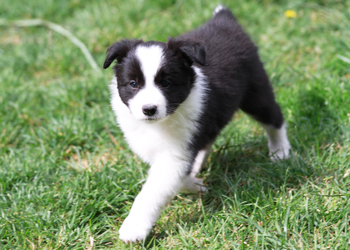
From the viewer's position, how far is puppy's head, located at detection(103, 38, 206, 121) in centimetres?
286

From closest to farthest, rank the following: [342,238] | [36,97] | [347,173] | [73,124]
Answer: [342,238], [347,173], [73,124], [36,97]

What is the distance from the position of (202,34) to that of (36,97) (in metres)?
2.46

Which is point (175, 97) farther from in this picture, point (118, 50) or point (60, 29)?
point (60, 29)

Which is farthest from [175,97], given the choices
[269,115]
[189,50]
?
[269,115]

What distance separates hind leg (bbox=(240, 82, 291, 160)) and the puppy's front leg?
1.01m

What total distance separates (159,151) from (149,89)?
1.85 feet

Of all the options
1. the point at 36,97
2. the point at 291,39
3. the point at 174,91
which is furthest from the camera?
the point at 291,39

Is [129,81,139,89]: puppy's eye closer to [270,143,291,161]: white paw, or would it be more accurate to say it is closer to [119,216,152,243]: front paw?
[119,216,152,243]: front paw

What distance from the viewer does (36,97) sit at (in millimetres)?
5145

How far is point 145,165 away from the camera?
393 cm

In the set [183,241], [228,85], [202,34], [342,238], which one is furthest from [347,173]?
[202,34]

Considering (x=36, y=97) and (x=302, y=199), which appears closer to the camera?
(x=302, y=199)

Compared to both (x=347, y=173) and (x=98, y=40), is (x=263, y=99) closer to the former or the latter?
(x=347, y=173)

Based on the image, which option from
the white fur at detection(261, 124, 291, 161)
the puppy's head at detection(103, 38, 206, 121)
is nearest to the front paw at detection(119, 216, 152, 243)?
the puppy's head at detection(103, 38, 206, 121)
